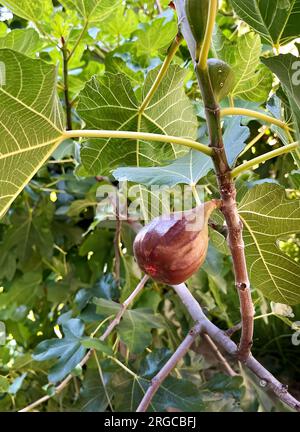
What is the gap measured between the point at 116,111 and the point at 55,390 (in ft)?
1.99

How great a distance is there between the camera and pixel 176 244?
0.50 m

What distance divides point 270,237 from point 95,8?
0.47m

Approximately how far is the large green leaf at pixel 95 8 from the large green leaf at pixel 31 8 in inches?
1.4

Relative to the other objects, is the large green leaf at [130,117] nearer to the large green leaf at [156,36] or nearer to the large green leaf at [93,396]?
the large green leaf at [156,36]

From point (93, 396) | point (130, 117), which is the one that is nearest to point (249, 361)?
point (130, 117)

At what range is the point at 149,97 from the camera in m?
0.71

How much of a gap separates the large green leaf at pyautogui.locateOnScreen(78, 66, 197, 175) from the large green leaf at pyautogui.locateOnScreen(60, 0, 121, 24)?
192 mm

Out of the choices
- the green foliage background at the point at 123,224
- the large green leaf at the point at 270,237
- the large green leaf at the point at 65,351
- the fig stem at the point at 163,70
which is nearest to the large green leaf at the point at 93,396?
the green foliage background at the point at 123,224

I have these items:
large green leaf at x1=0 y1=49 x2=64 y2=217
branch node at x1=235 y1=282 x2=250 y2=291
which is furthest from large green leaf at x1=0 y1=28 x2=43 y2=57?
branch node at x1=235 y1=282 x2=250 y2=291

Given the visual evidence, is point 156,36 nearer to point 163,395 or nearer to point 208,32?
point 208,32

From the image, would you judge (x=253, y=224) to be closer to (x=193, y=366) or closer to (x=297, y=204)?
(x=297, y=204)

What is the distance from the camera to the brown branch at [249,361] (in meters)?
0.62

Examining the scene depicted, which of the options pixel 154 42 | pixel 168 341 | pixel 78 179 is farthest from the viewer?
pixel 168 341
